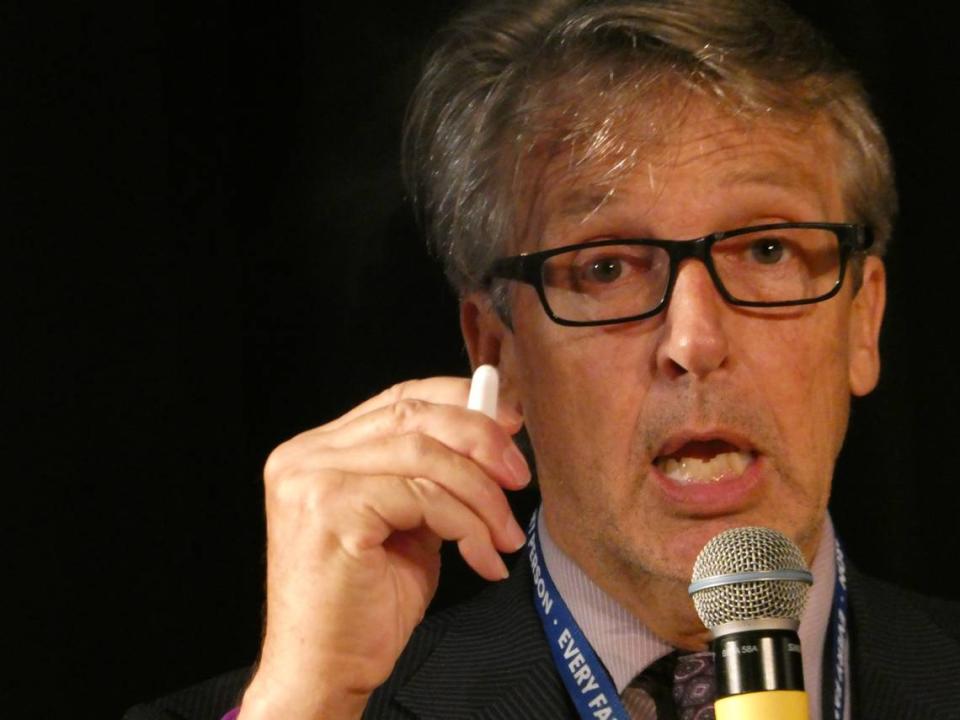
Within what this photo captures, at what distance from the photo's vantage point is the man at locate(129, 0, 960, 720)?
73.2 inches

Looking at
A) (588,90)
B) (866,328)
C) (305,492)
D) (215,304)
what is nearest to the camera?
(305,492)

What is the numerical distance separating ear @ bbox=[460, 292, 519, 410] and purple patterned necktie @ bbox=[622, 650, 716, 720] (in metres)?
0.48

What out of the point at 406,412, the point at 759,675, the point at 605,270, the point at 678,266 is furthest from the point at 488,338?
the point at 759,675

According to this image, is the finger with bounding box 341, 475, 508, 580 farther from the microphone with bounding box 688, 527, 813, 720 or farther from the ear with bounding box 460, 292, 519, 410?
the ear with bounding box 460, 292, 519, 410

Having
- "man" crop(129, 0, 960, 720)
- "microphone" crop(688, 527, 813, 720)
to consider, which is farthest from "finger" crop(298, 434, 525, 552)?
"microphone" crop(688, 527, 813, 720)

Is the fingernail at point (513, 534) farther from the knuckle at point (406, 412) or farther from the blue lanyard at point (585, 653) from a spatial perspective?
the blue lanyard at point (585, 653)

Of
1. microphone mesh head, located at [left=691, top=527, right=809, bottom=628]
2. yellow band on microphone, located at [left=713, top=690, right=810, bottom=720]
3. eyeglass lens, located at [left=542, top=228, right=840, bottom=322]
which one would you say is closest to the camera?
yellow band on microphone, located at [left=713, top=690, right=810, bottom=720]

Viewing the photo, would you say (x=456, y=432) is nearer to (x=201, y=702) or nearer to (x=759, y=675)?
(x=759, y=675)

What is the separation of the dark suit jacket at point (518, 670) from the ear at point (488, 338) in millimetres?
327

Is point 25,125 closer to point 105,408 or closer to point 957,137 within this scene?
point 105,408

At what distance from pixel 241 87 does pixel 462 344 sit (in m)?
0.64

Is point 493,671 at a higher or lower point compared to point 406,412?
lower

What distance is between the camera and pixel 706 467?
1.91 metres

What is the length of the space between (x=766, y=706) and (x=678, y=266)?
3.24ft
